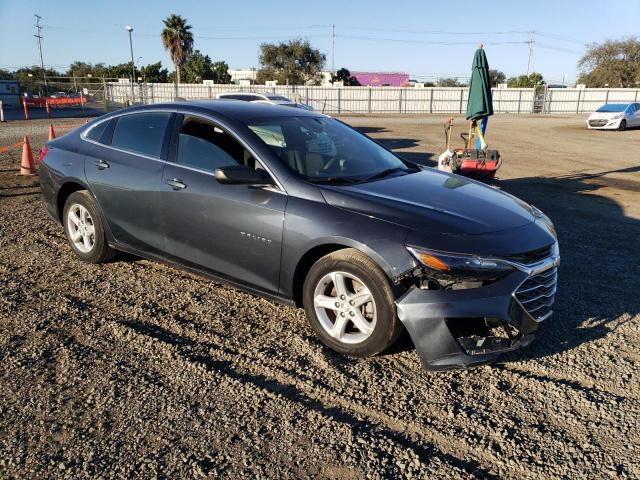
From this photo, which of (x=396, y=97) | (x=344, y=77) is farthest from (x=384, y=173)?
(x=344, y=77)

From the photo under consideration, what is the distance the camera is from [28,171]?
1008 cm

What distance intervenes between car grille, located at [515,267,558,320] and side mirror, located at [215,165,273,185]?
72.6 inches

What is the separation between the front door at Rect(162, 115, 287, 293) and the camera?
3781 mm

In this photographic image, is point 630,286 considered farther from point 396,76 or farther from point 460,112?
point 396,76

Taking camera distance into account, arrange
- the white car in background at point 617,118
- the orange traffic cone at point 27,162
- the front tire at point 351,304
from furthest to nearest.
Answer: the white car in background at point 617,118, the orange traffic cone at point 27,162, the front tire at point 351,304

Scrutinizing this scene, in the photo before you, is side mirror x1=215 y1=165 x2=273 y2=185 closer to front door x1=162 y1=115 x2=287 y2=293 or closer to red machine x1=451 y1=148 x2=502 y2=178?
front door x1=162 y1=115 x2=287 y2=293

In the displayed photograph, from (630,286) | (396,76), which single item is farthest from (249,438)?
(396,76)

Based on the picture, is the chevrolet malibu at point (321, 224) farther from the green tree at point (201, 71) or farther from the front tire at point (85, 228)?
the green tree at point (201, 71)

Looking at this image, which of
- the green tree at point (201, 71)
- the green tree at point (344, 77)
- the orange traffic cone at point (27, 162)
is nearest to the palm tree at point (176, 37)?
the green tree at point (201, 71)

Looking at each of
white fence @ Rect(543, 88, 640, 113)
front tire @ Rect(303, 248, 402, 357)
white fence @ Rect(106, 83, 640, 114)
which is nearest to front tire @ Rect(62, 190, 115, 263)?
front tire @ Rect(303, 248, 402, 357)

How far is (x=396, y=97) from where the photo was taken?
43.7 metres

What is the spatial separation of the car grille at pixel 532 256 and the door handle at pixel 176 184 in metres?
2.50

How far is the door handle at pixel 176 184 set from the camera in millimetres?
4219

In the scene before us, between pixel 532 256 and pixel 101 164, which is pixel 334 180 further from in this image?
pixel 101 164
